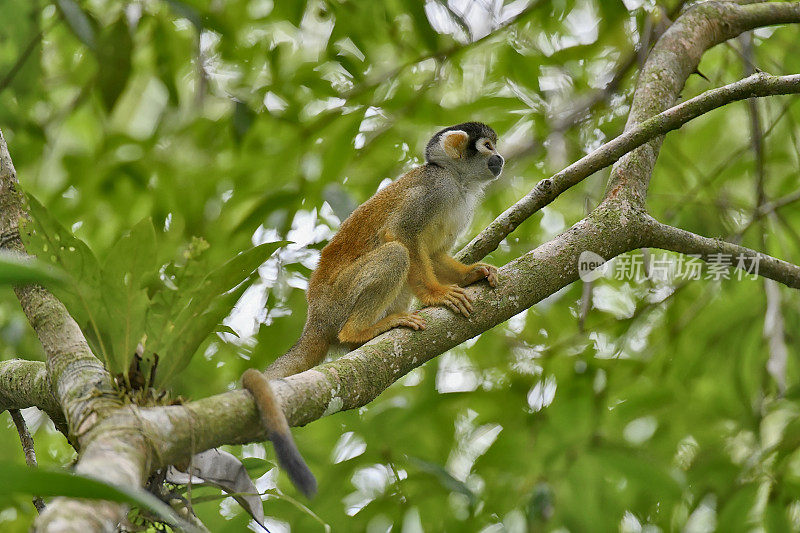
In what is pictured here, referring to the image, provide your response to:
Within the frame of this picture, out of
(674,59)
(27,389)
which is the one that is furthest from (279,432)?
(674,59)

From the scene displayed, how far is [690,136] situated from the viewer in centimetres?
560

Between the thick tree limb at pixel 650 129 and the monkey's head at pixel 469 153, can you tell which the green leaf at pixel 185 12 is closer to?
the monkey's head at pixel 469 153

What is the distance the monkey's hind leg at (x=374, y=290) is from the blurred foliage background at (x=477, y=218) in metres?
0.36

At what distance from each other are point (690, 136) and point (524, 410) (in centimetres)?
260

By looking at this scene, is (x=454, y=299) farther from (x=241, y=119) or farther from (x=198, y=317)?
(x=241, y=119)

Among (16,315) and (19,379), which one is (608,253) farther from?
(16,315)

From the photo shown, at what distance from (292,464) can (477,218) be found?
146 inches

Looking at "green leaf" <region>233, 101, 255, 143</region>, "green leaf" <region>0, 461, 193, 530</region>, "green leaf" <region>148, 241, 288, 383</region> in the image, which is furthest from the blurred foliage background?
"green leaf" <region>0, 461, 193, 530</region>

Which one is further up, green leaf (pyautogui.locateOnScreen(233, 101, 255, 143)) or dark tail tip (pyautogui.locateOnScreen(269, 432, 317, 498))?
green leaf (pyautogui.locateOnScreen(233, 101, 255, 143))

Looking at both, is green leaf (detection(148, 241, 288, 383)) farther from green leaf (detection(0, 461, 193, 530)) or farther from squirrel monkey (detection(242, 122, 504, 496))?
squirrel monkey (detection(242, 122, 504, 496))

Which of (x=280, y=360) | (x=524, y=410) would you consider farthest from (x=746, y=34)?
(x=280, y=360)

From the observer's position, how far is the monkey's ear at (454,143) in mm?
4559

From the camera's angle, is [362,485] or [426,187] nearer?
[362,485]

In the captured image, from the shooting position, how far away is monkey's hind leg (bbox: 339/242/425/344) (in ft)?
13.0
